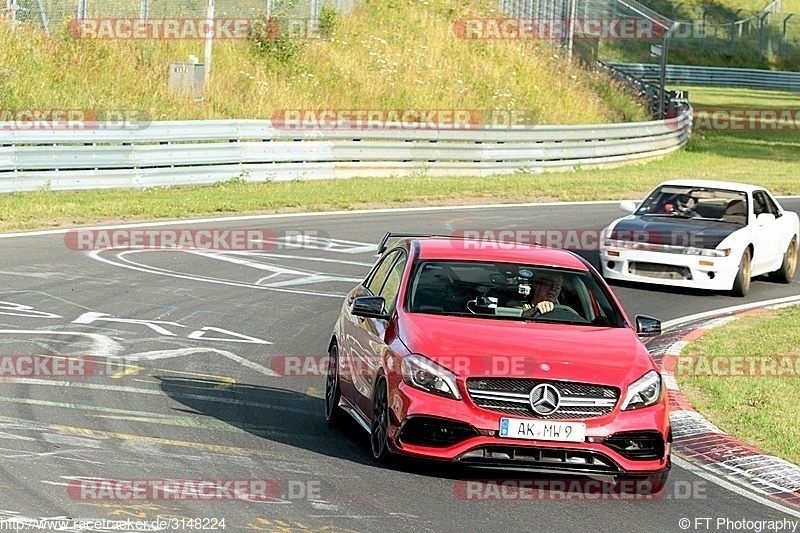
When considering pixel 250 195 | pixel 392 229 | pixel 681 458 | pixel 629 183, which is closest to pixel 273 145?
pixel 250 195

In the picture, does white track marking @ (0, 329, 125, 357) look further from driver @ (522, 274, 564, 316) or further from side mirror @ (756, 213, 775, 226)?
side mirror @ (756, 213, 775, 226)

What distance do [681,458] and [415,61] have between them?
108ft

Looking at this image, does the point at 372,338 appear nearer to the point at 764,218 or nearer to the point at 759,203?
the point at 764,218

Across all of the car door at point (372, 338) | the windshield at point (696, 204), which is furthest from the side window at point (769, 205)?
the car door at point (372, 338)

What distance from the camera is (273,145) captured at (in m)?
26.2

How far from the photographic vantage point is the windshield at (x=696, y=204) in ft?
60.5

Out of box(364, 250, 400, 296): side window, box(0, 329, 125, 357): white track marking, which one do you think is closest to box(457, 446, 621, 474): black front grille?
box(364, 250, 400, 296): side window

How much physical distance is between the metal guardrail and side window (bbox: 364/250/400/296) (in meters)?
67.9

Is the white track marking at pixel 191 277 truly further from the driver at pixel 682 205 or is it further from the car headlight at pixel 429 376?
the car headlight at pixel 429 376

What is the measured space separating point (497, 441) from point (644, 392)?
0.97m

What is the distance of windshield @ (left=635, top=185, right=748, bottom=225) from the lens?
60.5ft

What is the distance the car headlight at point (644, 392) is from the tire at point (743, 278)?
377 inches

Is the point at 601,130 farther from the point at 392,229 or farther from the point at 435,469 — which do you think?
the point at 435,469

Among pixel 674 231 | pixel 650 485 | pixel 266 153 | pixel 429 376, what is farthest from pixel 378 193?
pixel 429 376
